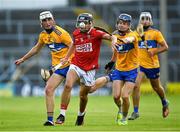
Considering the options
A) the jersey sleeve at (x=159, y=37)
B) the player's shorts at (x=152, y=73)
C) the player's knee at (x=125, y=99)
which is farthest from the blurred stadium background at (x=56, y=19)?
the player's knee at (x=125, y=99)

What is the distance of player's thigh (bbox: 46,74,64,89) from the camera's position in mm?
19000

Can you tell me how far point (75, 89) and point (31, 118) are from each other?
19.8 meters

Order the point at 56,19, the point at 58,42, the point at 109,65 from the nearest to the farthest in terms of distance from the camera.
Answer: the point at 109,65 → the point at 58,42 → the point at 56,19

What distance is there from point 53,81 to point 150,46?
440 centimetres

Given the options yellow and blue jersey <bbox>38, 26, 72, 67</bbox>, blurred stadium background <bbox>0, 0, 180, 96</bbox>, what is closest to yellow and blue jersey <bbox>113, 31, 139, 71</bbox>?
yellow and blue jersey <bbox>38, 26, 72, 67</bbox>

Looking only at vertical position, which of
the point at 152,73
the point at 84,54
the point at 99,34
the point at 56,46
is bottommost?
the point at 152,73

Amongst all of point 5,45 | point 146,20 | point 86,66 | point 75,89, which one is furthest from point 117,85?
point 5,45

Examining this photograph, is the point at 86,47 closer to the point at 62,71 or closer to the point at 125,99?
the point at 62,71

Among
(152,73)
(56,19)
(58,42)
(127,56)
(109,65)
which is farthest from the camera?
(56,19)

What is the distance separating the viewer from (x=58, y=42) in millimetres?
19234

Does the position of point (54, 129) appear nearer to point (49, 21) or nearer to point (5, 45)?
point (49, 21)

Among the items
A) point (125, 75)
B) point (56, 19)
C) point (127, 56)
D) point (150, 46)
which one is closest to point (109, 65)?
point (125, 75)

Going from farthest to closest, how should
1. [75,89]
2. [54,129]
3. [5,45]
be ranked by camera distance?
→ [5,45], [75,89], [54,129]

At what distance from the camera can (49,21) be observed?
19.2m
